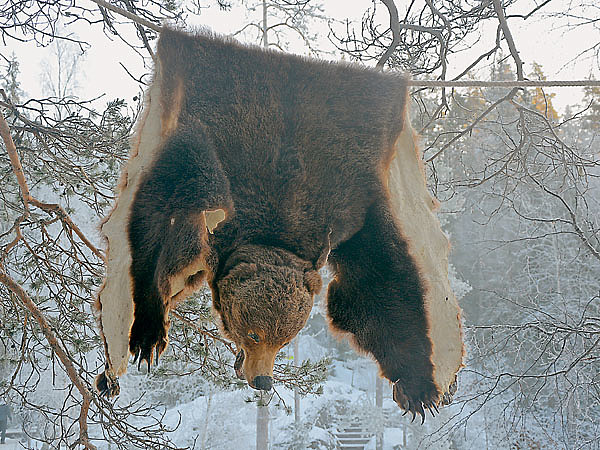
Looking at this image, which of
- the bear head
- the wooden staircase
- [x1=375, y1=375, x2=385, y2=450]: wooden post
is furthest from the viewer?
the wooden staircase

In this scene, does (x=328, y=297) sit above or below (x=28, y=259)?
below

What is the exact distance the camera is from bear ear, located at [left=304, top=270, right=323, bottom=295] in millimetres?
867

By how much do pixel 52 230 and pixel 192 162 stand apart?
8.09 meters

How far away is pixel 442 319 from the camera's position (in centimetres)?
104

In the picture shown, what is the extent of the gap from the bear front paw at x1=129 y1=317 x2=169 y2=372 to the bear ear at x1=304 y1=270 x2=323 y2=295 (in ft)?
0.81

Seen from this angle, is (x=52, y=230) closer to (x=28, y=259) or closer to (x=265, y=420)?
(x=265, y=420)

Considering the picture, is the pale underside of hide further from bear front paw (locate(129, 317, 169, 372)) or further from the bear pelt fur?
bear front paw (locate(129, 317, 169, 372))

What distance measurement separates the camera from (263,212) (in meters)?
0.91

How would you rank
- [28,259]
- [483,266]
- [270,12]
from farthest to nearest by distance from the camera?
[483,266], [270,12], [28,259]

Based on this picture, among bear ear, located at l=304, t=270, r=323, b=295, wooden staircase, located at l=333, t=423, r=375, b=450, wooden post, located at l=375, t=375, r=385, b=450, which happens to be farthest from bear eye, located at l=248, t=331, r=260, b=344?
wooden staircase, located at l=333, t=423, r=375, b=450

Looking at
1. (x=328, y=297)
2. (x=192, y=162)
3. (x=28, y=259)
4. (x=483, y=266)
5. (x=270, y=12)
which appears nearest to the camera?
(x=192, y=162)

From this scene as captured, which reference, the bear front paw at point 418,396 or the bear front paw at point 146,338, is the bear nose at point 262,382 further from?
the bear front paw at point 418,396

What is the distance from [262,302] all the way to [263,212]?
0.59 feet

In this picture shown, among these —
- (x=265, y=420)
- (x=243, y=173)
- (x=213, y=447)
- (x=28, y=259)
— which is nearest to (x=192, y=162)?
(x=243, y=173)
